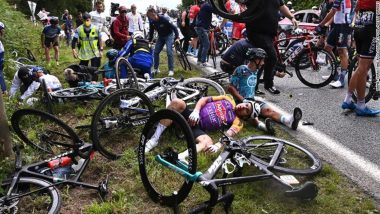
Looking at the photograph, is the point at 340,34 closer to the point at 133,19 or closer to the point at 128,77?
the point at 128,77

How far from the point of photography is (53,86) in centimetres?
686

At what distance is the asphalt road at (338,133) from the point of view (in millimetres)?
4086

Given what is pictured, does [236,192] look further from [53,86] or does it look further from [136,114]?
[53,86]

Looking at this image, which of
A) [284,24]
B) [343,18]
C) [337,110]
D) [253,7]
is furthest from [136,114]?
[284,24]

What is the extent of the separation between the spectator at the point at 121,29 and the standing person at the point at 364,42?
264 inches

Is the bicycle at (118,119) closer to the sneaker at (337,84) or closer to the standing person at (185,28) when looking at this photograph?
the sneaker at (337,84)

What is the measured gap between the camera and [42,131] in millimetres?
4711

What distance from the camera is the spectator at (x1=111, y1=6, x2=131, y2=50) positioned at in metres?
10.8

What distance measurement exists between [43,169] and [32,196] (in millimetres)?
417

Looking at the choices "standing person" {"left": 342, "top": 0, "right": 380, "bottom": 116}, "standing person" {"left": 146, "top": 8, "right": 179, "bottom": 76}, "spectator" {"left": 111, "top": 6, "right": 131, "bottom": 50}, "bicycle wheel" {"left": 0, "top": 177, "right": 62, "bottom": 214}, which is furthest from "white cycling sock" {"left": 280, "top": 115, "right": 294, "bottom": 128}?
"spectator" {"left": 111, "top": 6, "right": 131, "bottom": 50}

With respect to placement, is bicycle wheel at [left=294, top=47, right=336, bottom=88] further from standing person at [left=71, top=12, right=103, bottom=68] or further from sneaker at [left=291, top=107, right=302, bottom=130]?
standing person at [left=71, top=12, right=103, bottom=68]

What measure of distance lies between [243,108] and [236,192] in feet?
5.57

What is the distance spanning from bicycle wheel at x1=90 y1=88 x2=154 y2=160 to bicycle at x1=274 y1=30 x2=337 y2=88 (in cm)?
403

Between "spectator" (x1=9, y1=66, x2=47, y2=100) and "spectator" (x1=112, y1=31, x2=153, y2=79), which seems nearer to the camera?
"spectator" (x1=9, y1=66, x2=47, y2=100)
